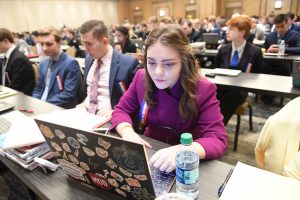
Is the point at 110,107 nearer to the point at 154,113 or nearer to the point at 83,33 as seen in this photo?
the point at 83,33

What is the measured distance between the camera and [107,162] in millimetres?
696

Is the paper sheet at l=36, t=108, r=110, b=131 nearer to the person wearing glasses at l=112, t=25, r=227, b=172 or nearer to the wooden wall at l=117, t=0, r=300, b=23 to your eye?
the person wearing glasses at l=112, t=25, r=227, b=172

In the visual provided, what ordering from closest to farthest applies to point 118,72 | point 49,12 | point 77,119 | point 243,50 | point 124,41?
point 77,119 → point 118,72 → point 243,50 → point 124,41 → point 49,12

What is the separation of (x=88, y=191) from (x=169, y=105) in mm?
552

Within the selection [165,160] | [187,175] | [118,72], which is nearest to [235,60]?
[118,72]

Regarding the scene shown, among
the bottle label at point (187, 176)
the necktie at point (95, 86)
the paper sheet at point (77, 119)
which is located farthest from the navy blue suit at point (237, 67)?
the bottle label at point (187, 176)

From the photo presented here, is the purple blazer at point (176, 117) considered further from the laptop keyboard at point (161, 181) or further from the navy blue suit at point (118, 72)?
the navy blue suit at point (118, 72)

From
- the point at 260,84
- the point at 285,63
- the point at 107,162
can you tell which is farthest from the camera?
the point at 285,63

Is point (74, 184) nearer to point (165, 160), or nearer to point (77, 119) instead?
point (165, 160)

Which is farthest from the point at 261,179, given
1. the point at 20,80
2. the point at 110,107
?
the point at 20,80

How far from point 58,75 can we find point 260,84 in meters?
1.85

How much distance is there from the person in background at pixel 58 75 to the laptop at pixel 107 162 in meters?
1.41

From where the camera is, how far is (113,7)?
17.2 m

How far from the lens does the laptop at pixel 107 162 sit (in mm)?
629
